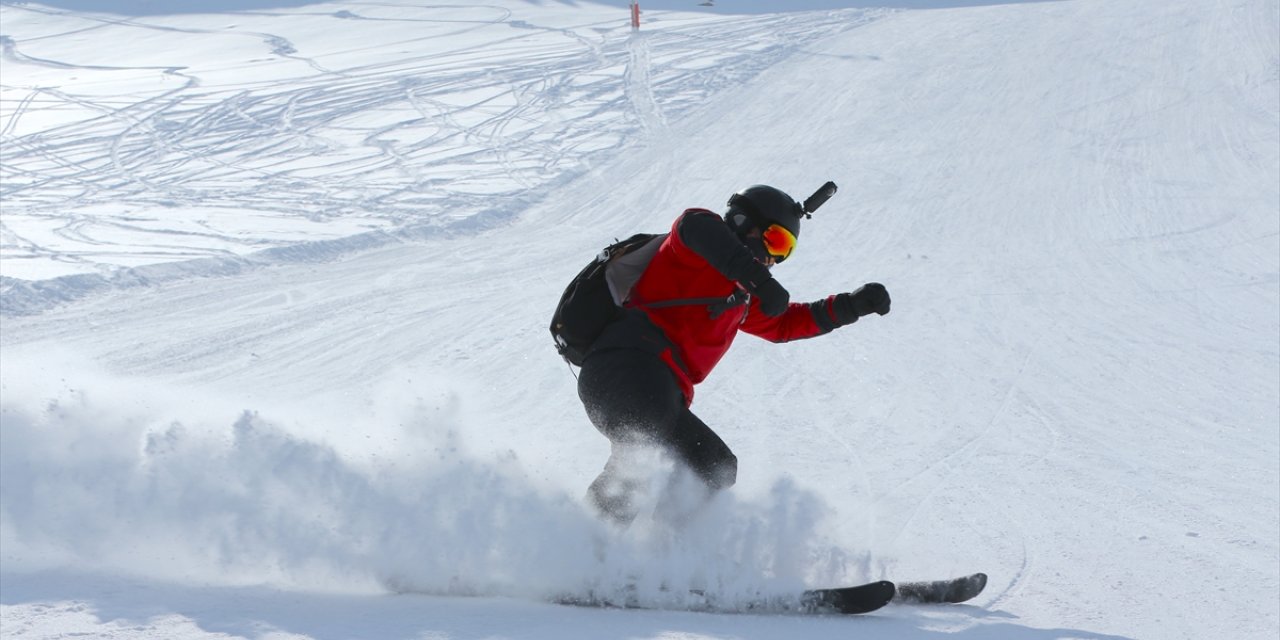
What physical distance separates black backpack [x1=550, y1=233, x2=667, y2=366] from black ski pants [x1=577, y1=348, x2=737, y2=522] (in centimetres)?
9

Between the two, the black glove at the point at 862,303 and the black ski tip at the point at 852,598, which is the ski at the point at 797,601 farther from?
the black glove at the point at 862,303

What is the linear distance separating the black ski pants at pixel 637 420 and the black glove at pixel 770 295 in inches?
16.3

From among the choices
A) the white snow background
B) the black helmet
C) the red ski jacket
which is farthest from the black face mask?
the white snow background

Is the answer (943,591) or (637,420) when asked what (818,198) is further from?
(943,591)

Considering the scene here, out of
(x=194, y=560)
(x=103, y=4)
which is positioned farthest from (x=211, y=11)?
(x=194, y=560)

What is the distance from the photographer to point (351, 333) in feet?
27.6

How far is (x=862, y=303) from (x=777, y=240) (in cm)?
47

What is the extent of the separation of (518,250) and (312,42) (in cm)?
1485

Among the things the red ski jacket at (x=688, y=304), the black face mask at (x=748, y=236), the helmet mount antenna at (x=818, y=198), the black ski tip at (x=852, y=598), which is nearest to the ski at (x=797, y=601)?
the black ski tip at (x=852, y=598)

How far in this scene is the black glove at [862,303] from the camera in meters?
4.47

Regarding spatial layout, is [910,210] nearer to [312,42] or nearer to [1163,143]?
[1163,143]

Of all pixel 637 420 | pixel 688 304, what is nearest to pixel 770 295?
pixel 688 304

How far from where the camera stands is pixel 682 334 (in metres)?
4.18

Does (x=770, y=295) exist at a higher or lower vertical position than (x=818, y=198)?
lower
